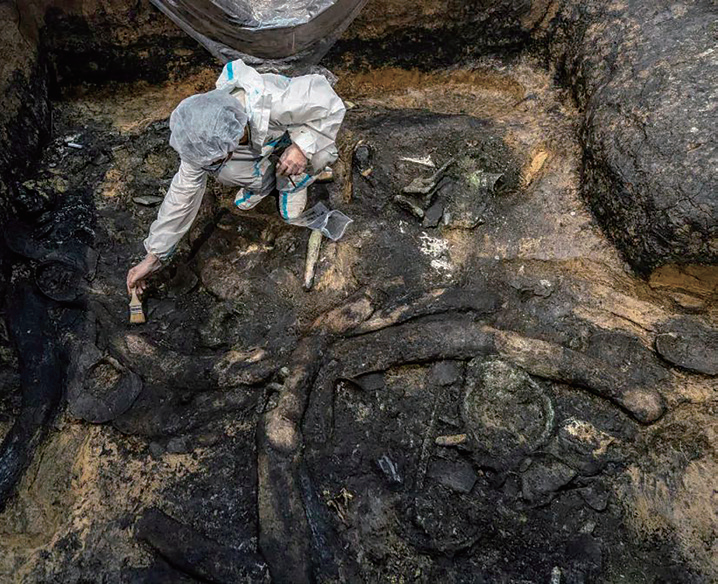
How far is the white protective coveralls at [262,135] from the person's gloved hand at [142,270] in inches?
2.1

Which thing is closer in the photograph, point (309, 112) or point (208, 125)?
point (208, 125)

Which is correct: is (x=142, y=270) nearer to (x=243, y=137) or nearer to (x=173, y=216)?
(x=173, y=216)

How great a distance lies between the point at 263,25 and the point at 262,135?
87cm

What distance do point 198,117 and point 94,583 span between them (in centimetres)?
168

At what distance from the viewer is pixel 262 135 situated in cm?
214

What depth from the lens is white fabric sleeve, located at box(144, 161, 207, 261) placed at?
6.85 feet

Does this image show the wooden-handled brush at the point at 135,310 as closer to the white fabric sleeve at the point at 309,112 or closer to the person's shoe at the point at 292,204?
the person's shoe at the point at 292,204

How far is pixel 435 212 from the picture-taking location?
8.81 feet

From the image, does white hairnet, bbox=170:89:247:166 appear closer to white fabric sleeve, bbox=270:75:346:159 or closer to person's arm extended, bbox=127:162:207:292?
person's arm extended, bbox=127:162:207:292

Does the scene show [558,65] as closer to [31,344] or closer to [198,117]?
[198,117]

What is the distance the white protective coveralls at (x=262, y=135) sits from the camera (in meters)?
2.08

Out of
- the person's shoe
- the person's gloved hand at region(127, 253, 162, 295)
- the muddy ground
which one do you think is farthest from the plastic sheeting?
the person's gloved hand at region(127, 253, 162, 295)

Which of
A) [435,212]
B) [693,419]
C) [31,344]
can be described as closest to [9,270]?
[31,344]

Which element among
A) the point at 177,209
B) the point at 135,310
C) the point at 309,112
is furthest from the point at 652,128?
the point at 135,310
